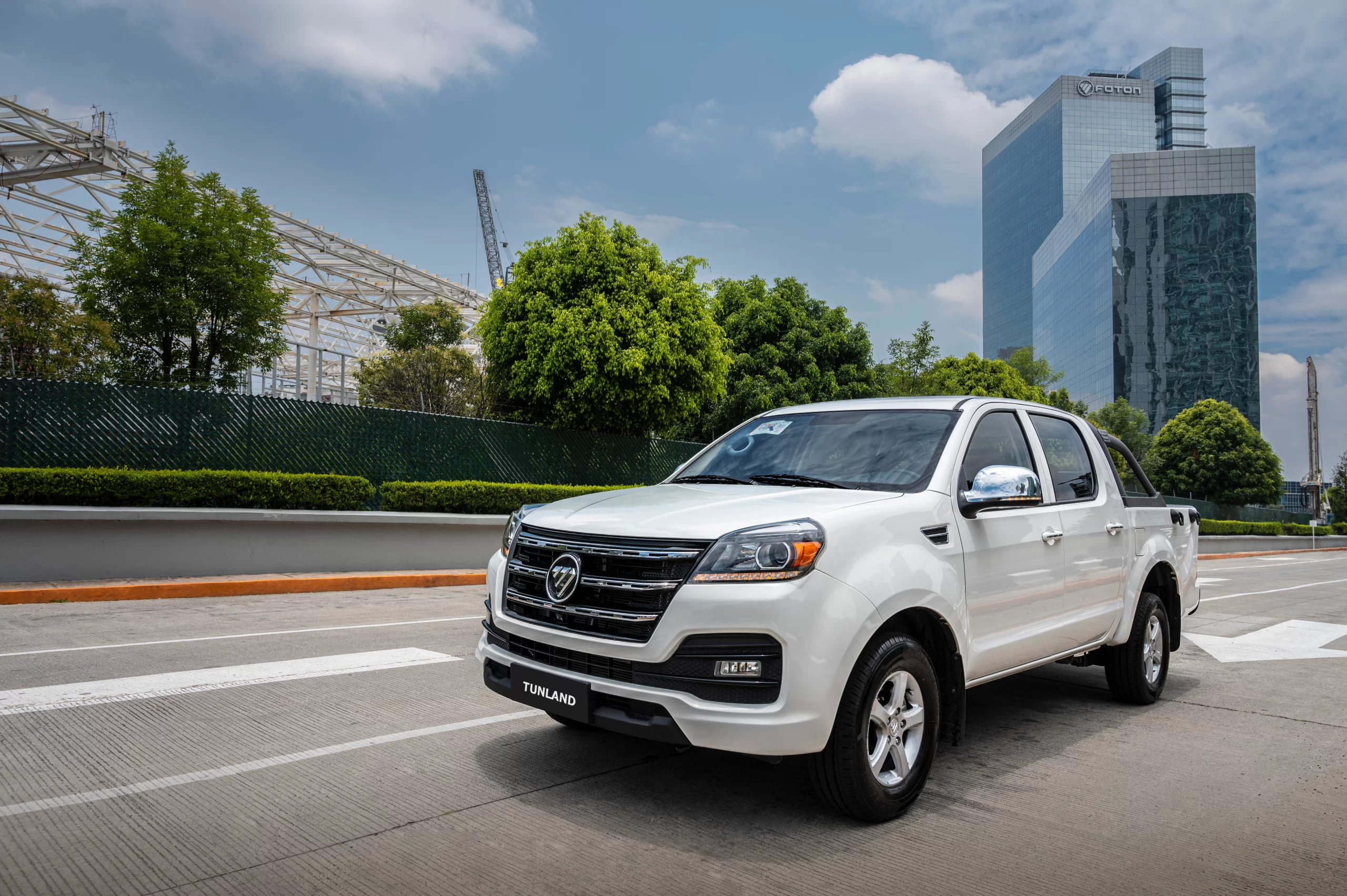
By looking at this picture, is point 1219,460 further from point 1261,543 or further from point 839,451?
point 839,451

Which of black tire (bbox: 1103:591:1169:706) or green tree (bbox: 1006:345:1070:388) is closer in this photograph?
black tire (bbox: 1103:591:1169:706)

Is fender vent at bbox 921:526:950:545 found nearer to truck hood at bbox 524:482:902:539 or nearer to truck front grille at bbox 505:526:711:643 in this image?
truck hood at bbox 524:482:902:539

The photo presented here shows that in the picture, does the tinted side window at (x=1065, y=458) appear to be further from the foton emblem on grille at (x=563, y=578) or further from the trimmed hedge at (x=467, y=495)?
the trimmed hedge at (x=467, y=495)

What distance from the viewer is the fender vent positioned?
159 inches

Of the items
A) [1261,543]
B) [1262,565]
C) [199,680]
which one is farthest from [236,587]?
[1261,543]

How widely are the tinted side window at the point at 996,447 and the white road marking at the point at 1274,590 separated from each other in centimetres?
988

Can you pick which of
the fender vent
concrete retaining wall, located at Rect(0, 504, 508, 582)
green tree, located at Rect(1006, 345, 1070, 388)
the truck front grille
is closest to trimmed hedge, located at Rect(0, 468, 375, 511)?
concrete retaining wall, located at Rect(0, 504, 508, 582)

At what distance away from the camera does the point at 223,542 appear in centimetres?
1259

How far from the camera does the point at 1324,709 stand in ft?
20.2

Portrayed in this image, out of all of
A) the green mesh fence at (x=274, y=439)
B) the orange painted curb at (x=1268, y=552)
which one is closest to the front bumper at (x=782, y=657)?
the green mesh fence at (x=274, y=439)

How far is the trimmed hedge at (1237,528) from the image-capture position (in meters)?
40.8

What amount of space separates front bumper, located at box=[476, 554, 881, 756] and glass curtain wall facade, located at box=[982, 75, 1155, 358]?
172444 mm

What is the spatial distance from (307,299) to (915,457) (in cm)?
4536

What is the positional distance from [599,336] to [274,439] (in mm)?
6720
